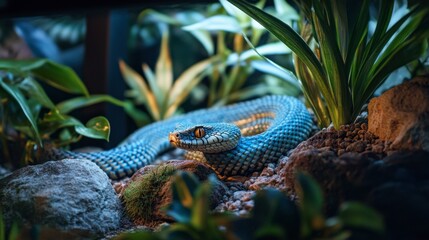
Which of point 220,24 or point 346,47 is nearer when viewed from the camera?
point 346,47

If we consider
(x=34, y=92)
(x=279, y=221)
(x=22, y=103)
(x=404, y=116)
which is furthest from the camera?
(x=34, y=92)

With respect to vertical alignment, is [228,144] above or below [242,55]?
below

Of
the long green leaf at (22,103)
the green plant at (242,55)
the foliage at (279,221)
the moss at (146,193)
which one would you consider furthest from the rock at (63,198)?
the green plant at (242,55)

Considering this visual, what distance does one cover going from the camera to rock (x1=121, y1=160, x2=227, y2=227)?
2.69 meters

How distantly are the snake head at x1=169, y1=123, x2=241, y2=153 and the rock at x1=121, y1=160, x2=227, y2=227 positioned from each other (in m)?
0.22

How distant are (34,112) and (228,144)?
180 cm

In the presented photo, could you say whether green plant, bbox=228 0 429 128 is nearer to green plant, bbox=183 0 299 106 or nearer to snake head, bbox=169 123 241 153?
snake head, bbox=169 123 241 153

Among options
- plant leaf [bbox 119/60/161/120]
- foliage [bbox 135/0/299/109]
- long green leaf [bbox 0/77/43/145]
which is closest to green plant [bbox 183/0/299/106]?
foliage [bbox 135/0/299/109]

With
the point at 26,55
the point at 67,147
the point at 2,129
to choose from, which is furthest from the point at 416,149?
the point at 26,55

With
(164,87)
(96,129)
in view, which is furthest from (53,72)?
(164,87)

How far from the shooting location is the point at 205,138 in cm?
315

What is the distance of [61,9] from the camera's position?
361 cm

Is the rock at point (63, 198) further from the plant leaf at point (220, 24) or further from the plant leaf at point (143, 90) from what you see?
the plant leaf at point (143, 90)

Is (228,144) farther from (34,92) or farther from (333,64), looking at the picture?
(34,92)
